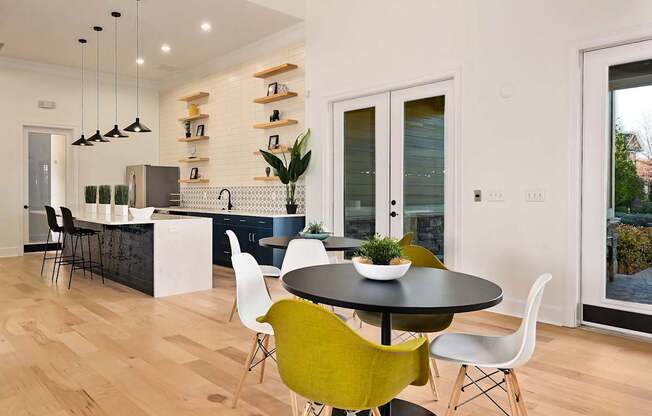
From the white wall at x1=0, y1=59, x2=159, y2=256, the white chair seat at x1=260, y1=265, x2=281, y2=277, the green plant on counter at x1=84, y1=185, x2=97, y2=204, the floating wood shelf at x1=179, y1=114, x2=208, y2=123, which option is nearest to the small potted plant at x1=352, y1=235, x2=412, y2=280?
the white chair seat at x1=260, y1=265, x2=281, y2=277

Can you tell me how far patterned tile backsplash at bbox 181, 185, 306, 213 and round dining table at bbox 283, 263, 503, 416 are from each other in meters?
4.46

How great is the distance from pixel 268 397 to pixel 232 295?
8.95 feet

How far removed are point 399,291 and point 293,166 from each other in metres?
4.62

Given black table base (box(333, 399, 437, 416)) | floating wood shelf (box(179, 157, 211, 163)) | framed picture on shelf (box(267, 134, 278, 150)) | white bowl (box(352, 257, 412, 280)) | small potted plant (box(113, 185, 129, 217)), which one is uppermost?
framed picture on shelf (box(267, 134, 278, 150))

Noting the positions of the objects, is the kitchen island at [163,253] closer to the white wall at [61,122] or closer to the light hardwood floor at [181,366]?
the light hardwood floor at [181,366]

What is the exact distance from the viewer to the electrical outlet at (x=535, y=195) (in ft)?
14.1

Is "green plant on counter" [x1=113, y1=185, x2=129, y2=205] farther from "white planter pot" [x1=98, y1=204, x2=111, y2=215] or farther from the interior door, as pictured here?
the interior door

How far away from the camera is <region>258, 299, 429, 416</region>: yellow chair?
1589mm

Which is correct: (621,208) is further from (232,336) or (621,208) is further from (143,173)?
(143,173)

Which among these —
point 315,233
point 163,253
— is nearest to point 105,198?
point 163,253

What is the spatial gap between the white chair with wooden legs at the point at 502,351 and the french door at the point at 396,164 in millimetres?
2920

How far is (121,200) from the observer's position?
598 centimetres

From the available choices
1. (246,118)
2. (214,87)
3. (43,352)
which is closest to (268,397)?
(43,352)

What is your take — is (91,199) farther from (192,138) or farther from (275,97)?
(275,97)
